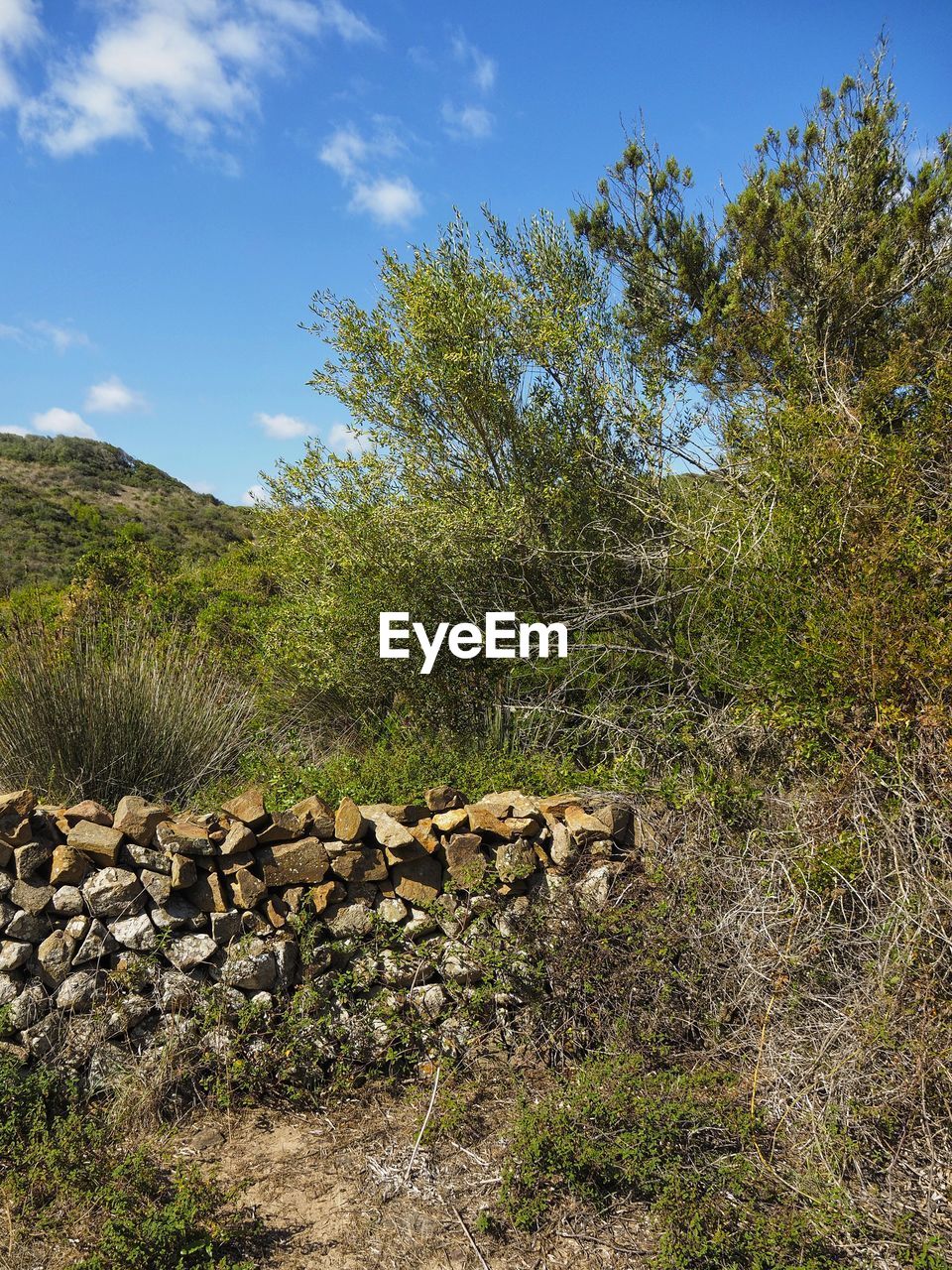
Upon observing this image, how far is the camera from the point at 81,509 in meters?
21.9

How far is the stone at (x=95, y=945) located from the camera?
3.66 meters

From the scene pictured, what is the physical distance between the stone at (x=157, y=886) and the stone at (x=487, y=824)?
1.32 meters

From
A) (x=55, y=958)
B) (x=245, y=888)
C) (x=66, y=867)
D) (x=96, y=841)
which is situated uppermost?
(x=96, y=841)

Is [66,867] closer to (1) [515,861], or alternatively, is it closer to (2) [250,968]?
(2) [250,968]

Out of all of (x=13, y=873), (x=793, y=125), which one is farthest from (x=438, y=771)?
(x=793, y=125)

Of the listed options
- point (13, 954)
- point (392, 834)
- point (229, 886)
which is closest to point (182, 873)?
point (229, 886)

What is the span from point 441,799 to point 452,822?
145 millimetres

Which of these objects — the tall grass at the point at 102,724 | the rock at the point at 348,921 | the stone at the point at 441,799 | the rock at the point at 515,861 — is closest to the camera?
the rock at the point at 348,921

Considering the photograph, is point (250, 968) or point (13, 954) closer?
point (13, 954)

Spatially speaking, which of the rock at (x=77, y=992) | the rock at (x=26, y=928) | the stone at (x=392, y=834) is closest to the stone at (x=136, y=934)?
the rock at (x=77, y=992)

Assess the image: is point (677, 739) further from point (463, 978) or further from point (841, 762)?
point (463, 978)

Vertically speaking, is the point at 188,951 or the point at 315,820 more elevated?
the point at 315,820

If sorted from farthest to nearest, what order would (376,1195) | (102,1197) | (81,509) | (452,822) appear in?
(81,509) < (452,822) < (376,1195) < (102,1197)

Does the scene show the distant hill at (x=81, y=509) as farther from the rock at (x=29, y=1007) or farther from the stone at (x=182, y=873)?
the rock at (x=29, y=1007)
